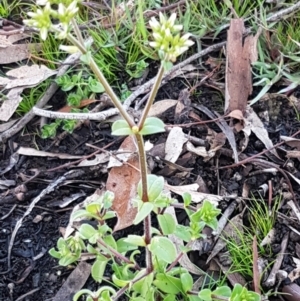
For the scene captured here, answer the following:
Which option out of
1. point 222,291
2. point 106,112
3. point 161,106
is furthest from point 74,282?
point 161,106

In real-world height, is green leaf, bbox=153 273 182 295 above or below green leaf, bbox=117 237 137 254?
below

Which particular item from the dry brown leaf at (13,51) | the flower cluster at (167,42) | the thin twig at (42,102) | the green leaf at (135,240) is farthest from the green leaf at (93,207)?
the dry brown leaf at (13,51)

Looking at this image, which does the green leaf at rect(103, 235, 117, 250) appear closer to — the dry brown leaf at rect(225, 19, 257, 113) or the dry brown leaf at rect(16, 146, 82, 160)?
the dry brown leaf at rect(16, 146, 82, 160)

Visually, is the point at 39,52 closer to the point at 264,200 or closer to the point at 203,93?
the point at 203,93

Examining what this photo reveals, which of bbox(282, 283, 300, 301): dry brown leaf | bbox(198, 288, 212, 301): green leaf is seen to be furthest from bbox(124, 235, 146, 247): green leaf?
bbox(282, 283, 300, 301): dry brown leaf

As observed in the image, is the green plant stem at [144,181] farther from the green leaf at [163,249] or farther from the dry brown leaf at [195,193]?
the dry brown leaf at [195,193]

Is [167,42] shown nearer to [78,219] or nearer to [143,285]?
[143,285]

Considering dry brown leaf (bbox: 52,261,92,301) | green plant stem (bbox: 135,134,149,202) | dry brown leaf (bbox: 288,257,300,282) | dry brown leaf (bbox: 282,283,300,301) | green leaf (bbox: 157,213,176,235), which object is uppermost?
green plant stem (bbox: 135,134,149,202)
